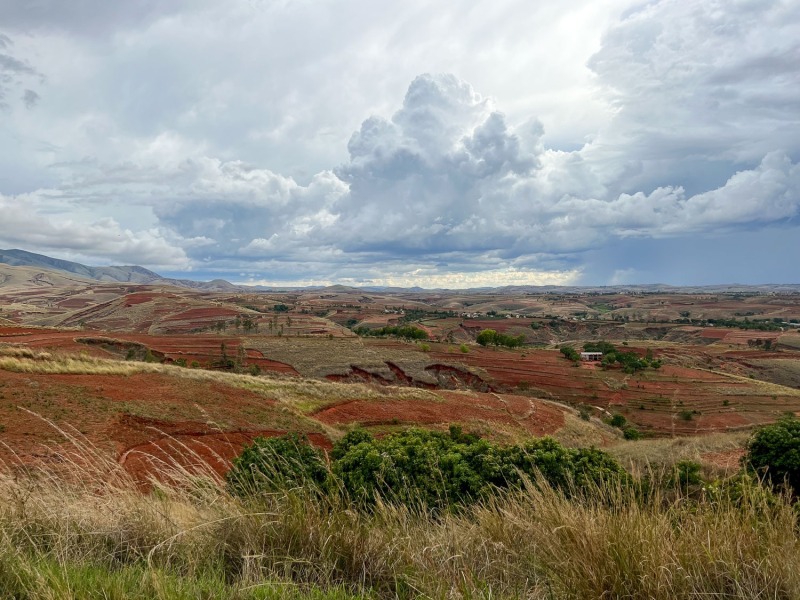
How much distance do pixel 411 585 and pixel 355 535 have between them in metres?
0.89

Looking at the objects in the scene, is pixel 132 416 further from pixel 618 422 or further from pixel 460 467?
pixel 618 422

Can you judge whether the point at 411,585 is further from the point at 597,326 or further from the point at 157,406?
the point at 597,326

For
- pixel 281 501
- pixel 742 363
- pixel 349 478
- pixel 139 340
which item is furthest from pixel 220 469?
pixel 742 363

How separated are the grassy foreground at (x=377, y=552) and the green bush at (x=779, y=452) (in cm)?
1006

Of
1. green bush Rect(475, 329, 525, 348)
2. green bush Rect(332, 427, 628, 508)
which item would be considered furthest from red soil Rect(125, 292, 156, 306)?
green bush Rect(332, 427, 628, 508)

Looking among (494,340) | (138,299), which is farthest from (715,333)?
(138,299)

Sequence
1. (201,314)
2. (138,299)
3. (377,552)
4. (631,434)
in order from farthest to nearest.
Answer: (138,299) → (201,314) → (631,434) → (377,552)

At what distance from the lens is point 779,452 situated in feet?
40.8

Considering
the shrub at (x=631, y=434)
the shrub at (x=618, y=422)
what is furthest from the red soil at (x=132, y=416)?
the shrub at (x=618, y=422)

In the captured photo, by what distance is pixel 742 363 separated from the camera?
88.0 metres

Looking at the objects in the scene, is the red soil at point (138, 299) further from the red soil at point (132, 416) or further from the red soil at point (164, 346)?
the red soil at point (132, 416)

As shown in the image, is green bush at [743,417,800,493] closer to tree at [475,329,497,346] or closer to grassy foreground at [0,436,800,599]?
grassy foreground at [0,436,800,599]

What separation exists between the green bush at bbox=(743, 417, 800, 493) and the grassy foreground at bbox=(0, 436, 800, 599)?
10.1 meters

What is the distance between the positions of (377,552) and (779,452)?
1303 centimetres
